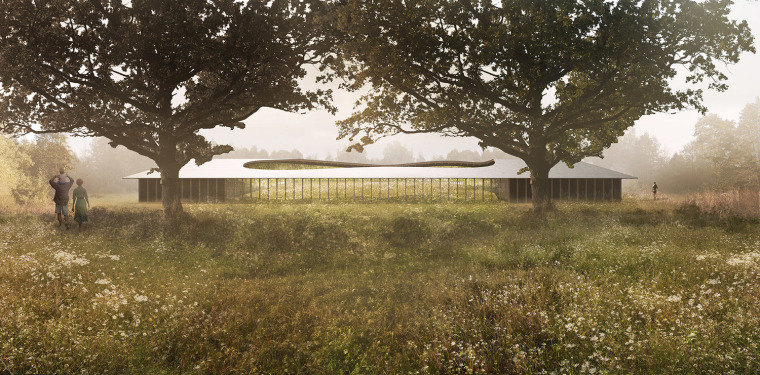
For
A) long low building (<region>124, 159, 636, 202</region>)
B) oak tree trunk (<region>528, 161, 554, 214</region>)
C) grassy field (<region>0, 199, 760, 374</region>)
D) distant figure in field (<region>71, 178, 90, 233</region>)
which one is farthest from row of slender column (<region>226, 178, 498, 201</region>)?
grassy field (<region>0, 199, 760, 374</region>)

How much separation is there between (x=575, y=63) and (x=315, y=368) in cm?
2319

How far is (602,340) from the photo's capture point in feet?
25.6

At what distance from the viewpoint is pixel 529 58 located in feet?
79.1

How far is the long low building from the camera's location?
41.7m

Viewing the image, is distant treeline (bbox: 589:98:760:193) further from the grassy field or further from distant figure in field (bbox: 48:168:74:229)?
distant figure in field (bbox: 48:168:74:229)

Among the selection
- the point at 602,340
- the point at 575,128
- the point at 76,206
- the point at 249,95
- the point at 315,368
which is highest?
the point at 249,95

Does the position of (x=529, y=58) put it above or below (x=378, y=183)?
above

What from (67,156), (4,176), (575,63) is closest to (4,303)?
(575,63)

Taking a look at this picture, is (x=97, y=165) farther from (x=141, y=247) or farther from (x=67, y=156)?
(x=141, y=247)

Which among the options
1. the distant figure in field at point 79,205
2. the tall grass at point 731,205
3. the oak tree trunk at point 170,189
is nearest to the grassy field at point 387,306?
the distant figure in field at point 79,205

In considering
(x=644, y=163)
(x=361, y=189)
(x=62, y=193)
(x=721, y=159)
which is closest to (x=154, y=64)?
(x=62, y=193)

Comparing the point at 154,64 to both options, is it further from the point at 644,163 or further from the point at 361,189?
the point at 644,163

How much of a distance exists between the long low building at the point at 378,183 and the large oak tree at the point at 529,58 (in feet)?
45.6

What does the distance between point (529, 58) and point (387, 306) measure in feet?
60.8
